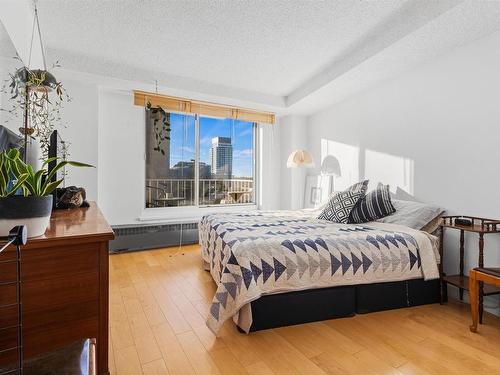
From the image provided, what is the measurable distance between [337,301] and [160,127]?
138 inches

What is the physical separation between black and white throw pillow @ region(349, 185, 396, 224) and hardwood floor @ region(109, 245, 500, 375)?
907mm

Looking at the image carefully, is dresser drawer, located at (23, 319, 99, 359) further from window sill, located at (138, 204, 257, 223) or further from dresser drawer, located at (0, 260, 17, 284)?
window sill, located at (138, 204, 257, 223)

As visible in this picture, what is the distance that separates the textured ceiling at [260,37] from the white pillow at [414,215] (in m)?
1.49

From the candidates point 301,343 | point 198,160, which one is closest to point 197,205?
point 198,160

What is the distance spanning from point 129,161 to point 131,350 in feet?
9.38

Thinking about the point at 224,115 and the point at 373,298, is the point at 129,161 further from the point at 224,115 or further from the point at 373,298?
the point at 373,298

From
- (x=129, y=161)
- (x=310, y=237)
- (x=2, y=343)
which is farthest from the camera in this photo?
(x=129, y=161)

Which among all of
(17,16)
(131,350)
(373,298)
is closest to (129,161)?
(17,16)

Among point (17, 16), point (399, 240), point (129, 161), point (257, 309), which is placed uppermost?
point (17, 16)

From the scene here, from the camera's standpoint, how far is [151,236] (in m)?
4.00

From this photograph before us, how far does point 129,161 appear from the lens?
393 cm

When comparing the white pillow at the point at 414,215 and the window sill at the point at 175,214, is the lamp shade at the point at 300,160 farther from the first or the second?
the white pillow at the point at 414,215

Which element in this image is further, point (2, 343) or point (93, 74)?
point (93, 74)

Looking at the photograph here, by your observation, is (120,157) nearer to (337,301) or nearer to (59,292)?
(59,292)
